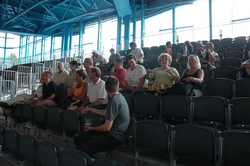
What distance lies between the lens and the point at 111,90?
2.62 metres

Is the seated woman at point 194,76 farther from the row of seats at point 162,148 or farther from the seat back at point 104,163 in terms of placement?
the seat back at point 104,163

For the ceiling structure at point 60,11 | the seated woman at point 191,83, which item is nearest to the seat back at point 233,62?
the seated woman at point 191,83

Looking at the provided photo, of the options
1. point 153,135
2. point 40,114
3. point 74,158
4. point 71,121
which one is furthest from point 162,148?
point 40,114

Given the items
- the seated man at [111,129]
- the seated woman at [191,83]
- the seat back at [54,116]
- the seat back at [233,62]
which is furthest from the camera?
the seat back at [233,62]

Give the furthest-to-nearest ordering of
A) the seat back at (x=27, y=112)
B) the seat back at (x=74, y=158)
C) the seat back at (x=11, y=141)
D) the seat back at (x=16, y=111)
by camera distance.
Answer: the seat back at (x=16, y=111) → the seat back at (x=27, y=112) → the seat back at (x=11, y=141) → the seat back at (x=74, y=158)

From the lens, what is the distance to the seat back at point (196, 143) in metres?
2.06

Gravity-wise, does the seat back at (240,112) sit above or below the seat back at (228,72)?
below

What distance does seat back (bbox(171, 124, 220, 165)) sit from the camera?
206cm

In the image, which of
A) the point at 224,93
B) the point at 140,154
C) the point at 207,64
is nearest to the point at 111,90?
the point at 140,154

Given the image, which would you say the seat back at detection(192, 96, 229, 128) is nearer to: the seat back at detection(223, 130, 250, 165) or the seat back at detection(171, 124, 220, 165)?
the seat back at detection(171, 124, 220, 165)

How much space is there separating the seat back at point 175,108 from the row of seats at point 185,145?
65 cm

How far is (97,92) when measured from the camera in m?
3.77

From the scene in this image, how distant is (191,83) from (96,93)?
1.54 meters

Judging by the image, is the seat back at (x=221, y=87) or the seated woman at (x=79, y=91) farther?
the seated woman at (x=79, y=91)
